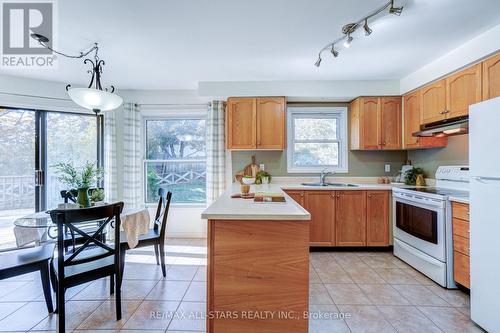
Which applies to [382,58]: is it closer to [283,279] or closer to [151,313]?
[283,279]

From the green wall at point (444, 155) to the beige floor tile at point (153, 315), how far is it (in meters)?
3.53

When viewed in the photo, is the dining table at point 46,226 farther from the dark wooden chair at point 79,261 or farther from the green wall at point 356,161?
the green wall at point 356,161

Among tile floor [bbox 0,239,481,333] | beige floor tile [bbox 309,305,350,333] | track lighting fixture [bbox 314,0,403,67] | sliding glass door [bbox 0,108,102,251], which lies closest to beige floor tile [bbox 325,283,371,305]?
tile floor [bbox 0,239,481,333]

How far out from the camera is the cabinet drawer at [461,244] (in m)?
2.20

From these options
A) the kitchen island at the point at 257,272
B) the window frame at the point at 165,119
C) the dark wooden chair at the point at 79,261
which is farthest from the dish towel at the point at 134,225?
the window frame at the point at 165,119

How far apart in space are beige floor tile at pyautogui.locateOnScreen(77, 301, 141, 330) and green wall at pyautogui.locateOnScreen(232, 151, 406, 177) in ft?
7.71

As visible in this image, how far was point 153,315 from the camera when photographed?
6.48 feet

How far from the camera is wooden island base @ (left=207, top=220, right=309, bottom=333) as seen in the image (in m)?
1.48

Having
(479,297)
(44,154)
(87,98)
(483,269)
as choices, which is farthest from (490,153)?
(44,154)

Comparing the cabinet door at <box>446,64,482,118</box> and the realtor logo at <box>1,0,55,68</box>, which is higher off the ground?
the realtor logo at <box>1,0,55,68</box>

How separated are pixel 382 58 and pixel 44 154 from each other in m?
4.69

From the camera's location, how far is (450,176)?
2986 millimetres

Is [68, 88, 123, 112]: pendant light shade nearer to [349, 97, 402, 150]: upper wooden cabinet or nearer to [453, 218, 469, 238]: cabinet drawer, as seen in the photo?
[349, 97, 402, 150]: upper wooden cabinet

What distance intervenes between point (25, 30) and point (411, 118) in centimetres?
442
